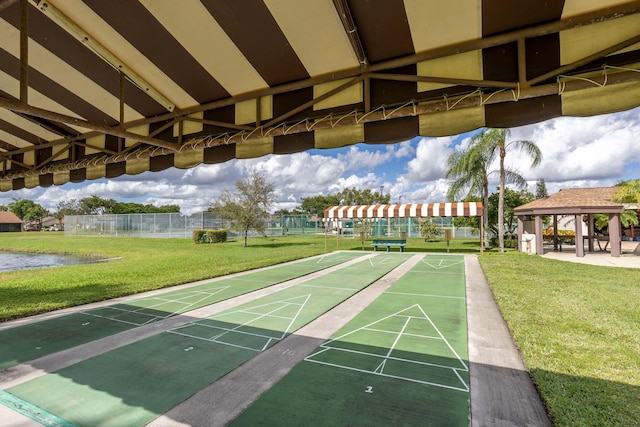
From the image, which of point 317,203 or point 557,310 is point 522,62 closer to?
point 557,310

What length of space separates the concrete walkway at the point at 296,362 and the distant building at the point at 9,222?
9070 cm

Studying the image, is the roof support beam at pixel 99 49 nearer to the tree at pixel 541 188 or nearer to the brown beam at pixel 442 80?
the brown beam at pixel 442 80

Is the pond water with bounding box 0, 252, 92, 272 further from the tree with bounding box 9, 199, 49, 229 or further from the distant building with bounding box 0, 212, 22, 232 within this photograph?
the tree with bounding box 9, 199, 49, 229

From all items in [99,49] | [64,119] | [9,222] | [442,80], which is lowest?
[9,222]

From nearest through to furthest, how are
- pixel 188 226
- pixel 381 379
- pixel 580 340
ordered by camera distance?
pixel 381 379, pixel 580 340, pixel 188 226

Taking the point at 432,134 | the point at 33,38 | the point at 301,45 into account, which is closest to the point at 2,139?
the point at 33,38

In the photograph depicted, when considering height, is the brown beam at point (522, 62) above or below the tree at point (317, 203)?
below

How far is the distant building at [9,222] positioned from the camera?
66.6 m

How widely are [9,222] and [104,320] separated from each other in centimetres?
8977

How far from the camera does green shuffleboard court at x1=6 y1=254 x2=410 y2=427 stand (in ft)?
9.07

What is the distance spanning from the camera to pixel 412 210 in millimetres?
17625

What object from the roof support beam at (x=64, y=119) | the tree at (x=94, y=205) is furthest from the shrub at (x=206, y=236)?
the tree at (x=94, y=205)

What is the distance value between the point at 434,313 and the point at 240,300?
407cm

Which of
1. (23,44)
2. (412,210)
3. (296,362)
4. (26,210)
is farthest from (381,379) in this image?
(26,210)
